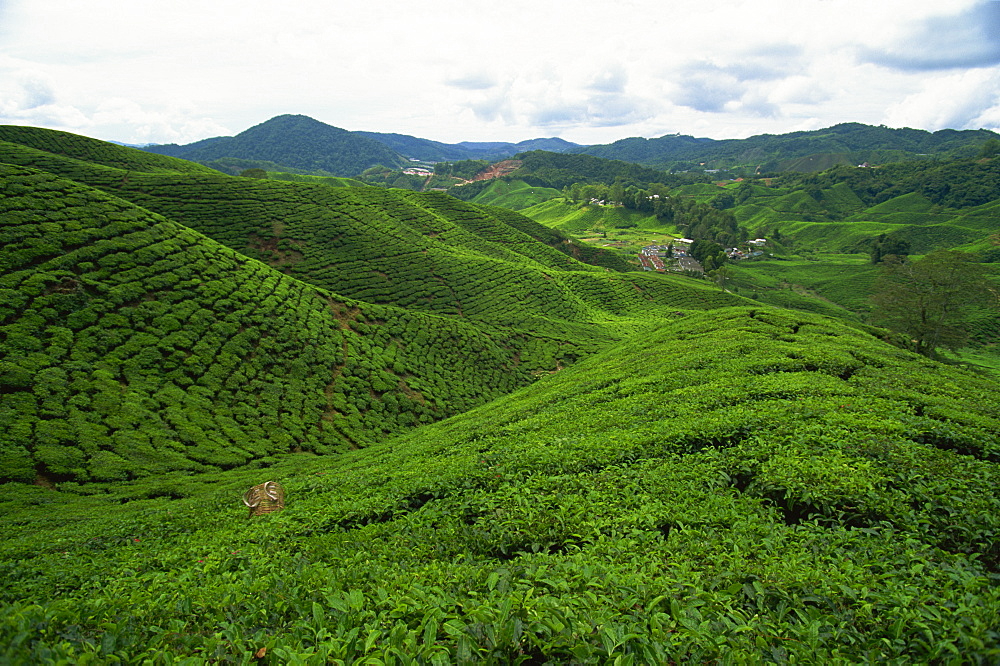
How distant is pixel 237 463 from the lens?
18.6m

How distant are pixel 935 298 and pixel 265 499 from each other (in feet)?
168

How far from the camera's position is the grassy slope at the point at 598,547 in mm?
3545

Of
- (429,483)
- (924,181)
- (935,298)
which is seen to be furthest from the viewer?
(924,181)

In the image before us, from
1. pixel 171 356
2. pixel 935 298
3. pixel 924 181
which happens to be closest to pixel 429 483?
pixel 171 356

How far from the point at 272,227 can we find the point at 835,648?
5129cm

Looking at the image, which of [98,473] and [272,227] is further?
[272,227]

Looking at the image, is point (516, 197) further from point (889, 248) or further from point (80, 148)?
point (80, 148)

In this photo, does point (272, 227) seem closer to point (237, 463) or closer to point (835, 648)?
point (237, 463)

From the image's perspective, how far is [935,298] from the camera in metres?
36.9

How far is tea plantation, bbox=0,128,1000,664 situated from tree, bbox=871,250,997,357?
8265mm


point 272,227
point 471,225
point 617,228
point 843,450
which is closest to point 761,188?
point 617,228

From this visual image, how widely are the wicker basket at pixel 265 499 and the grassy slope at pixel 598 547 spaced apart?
0.38m

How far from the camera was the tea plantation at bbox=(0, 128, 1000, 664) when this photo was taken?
12.2ft

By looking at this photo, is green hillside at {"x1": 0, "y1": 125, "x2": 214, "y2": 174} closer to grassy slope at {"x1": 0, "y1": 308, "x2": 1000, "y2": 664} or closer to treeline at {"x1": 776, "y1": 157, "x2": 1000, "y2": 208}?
grassy slope at {"x1": 0, "y1": 308, "x2": 1000, "y2": 664}
